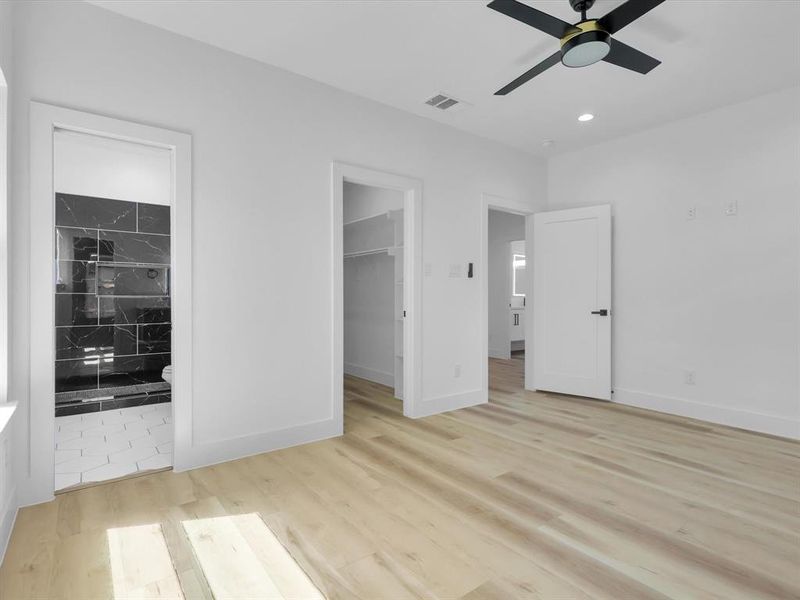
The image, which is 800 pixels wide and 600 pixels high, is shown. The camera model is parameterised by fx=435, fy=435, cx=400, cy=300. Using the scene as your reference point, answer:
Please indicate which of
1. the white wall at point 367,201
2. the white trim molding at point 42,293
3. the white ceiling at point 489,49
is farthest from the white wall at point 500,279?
the white trim molding at point 42,293

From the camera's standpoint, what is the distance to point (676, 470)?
289 cm

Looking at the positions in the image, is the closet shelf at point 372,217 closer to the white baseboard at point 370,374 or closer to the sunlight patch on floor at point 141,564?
the white baseboard at point 370,374

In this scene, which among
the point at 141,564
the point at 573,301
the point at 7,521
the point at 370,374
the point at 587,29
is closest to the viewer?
the point at 141,564

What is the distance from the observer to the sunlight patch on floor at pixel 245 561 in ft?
5.56

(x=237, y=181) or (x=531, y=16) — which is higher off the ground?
(x=531, y=16)

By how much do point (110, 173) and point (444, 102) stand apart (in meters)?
3.62

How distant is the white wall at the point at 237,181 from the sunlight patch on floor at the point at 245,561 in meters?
0.90

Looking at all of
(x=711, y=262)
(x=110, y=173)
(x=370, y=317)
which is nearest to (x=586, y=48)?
(x=711, y=262)

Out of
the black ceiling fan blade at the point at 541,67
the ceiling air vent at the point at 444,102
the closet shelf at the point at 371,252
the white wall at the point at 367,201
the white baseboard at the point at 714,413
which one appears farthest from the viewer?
the white wall at the point at 367,201

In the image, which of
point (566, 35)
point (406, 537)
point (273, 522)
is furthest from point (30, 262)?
point (566, 35)

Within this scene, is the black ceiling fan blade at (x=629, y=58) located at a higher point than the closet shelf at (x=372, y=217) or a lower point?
higher

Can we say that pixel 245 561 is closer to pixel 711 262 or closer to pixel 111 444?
pixel 111 444

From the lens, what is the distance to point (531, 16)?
2.21m

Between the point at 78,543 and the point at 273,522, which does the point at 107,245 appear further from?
the point at 273,522
